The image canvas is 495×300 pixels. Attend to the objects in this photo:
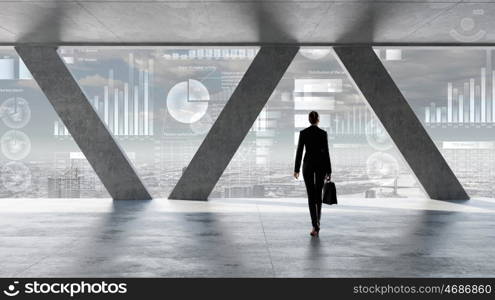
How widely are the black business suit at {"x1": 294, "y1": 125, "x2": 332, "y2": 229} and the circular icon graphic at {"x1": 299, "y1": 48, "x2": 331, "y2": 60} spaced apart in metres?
6.75

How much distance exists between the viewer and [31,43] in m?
13.2

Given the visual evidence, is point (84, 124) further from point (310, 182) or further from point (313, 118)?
point (310, 182)

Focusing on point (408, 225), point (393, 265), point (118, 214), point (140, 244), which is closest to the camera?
point (393, 265)

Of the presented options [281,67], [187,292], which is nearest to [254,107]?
[281,67]

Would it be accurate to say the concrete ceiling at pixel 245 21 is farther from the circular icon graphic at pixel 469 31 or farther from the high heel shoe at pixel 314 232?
the high heel shoe at pixel 314 232

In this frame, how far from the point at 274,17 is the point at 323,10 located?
1.08 m

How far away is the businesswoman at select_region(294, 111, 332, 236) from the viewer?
7219mm

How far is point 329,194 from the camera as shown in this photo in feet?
24.1

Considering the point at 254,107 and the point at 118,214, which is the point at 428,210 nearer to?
the point at 254,107

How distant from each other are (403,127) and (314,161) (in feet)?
22.7

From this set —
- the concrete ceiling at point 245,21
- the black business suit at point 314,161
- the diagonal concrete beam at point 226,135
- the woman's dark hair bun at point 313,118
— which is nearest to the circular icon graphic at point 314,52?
the concrete ceiling at point 245,21

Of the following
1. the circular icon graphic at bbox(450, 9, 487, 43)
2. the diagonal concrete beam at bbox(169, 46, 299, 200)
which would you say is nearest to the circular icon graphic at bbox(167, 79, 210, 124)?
the diagonal concrete beam at bbox(169, 46, 299, 200)

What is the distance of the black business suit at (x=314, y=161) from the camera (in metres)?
7.22

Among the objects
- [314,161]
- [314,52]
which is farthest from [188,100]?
[314,161]
